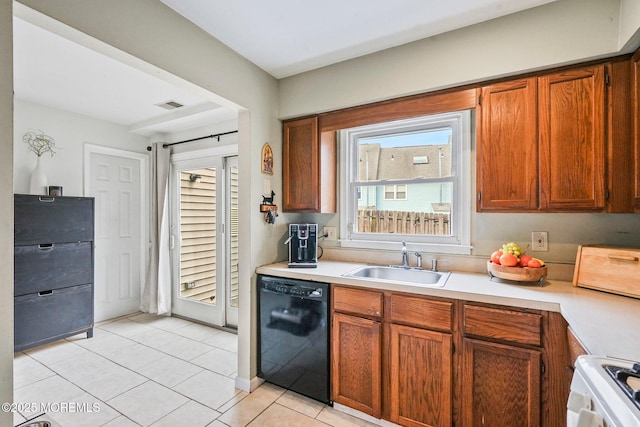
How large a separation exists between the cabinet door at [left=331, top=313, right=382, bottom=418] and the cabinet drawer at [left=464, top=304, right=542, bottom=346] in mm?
544

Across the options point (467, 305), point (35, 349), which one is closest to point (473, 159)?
point (467, 305)

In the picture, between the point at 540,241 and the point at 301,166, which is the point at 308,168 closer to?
the point at 301,166

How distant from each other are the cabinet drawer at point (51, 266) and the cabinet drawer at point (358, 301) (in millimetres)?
2894

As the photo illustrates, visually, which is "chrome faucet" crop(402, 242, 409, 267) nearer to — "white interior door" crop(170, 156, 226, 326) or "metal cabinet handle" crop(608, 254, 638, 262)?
"metal cabinet handle" crop(608, 254, 638, 262)

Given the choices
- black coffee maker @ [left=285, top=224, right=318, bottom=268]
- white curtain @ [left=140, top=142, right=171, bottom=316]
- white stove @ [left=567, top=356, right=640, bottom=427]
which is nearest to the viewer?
white stove @ [left=567, top=356, right=640, bottom=427]

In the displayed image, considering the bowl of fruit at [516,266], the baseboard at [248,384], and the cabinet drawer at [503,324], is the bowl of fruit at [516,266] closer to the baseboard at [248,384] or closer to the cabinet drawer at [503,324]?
the cabinet drawer at [503,324]

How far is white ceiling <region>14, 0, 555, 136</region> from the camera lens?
169 cm

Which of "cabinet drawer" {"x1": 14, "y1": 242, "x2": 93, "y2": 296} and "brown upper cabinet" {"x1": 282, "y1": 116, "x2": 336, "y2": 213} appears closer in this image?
"brown upper cabinet" {"x1": 282, "y1": 116, "x2": 336, "y2": 213}

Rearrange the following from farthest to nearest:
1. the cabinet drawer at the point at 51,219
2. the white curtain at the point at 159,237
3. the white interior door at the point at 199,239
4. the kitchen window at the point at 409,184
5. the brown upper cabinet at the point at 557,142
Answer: the white curtain at the point at 159,237 → the white interior door at the point at 199,239 → the cabinet drawer at the point at 51,219 → the kitchen window at the point at 409,184 → the brown upper cabinet at the point at 557,142

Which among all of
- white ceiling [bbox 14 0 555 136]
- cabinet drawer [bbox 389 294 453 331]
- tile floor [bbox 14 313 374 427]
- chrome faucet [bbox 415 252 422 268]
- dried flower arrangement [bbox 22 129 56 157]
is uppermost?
white ceiling [bbox 14 0 555 136]

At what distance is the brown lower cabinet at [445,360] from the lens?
56.4 inches

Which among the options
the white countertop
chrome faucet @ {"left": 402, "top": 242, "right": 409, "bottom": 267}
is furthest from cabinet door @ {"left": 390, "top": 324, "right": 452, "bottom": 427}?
chrome faucet @ {"left": 402, "top": 242, "right": 409, "bottom": 267}

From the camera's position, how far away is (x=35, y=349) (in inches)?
113

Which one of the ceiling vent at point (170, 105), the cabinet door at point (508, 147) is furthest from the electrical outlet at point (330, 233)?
the ceiling vent at point (170, 105)
